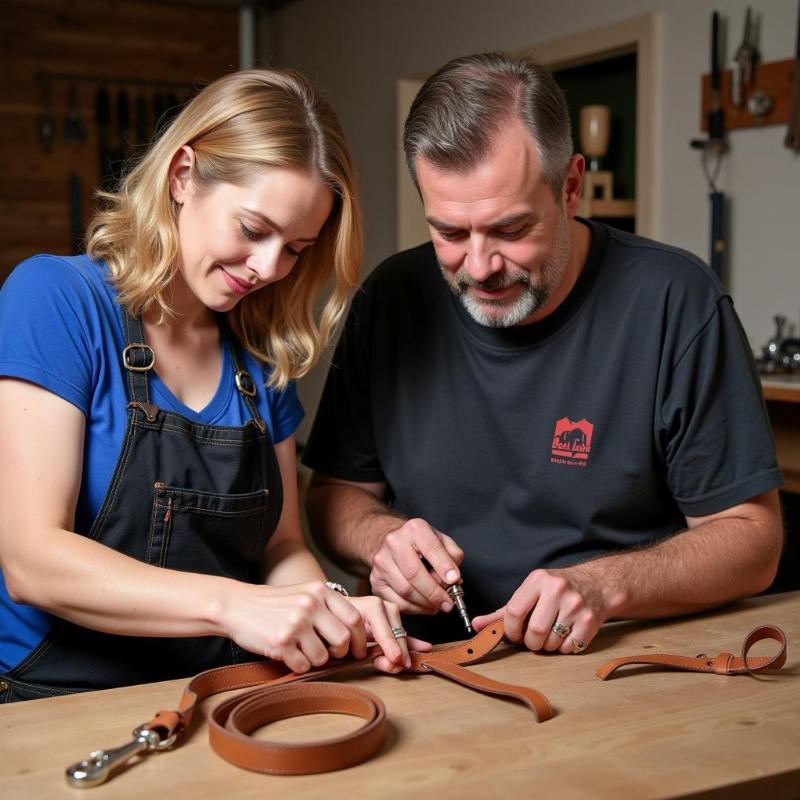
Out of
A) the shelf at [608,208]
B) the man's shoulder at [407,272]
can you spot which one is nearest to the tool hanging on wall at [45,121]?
the shelf at [608,208]

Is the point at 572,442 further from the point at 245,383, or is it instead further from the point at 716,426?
the point at 245,383

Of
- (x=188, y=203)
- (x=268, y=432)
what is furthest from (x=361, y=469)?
(x=188, y=203)

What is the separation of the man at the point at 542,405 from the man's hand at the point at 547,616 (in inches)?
2.7

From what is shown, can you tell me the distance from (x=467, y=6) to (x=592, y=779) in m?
4.88

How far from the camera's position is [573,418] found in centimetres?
190

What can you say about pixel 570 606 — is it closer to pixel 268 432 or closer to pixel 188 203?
pixel 268 432

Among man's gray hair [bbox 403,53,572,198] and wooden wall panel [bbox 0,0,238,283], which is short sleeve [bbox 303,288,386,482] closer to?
man's gray hair [bbox 403,53,572,198]

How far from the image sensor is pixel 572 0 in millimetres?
4629

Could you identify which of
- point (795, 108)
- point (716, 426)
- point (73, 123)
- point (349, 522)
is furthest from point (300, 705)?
point (73, 123)

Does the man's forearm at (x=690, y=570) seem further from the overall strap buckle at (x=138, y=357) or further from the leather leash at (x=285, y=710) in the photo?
the overall strap buckle at (x=138, y=357)

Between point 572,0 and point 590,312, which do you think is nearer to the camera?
point 590,312

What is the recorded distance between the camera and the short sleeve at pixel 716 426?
1.80 meters

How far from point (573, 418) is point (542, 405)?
6 centimetres

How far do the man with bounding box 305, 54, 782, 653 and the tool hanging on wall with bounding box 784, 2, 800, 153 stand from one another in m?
1.85
